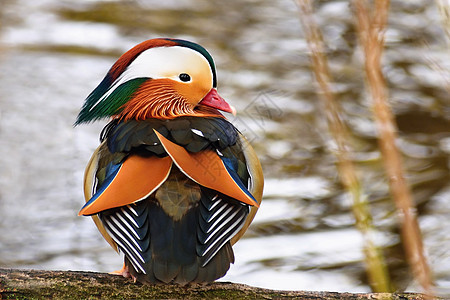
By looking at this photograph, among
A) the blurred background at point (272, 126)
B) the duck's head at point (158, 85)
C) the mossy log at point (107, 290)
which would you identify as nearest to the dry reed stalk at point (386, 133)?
the mossy log at point (107, 290)

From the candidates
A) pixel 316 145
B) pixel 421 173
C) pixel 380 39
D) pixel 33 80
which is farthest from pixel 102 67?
pixel 380 39

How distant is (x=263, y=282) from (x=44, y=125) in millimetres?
1381

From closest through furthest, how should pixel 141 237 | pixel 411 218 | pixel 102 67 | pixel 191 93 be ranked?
A: pixel 411 218 < pixel 141 237 < pixel 191 93 < pixel 102 67

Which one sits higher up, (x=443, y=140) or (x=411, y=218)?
(x=443, y=140)

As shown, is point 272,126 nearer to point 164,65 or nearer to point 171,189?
point 164,65

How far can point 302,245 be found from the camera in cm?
345

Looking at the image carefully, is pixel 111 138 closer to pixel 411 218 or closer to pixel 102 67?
pixel 411 218

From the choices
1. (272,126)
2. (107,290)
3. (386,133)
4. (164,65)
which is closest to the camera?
(386,133)

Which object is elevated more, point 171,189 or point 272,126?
point 272,126

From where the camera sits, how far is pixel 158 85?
7.16ft

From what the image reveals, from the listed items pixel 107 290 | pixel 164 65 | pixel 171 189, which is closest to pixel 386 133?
pixel 171 189

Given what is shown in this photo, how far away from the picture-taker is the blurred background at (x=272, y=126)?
9.57 feet

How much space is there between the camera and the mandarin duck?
1.69 metres

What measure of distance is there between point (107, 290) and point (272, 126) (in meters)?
1.35
